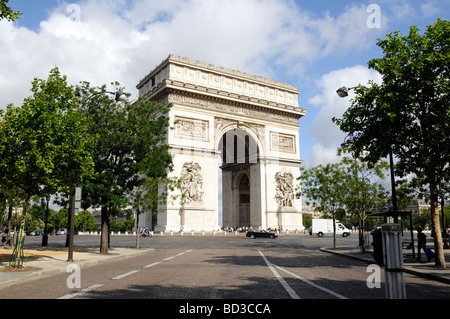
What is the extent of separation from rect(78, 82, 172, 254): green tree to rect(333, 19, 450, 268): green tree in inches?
475

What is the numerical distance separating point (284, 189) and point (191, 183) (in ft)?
48.7

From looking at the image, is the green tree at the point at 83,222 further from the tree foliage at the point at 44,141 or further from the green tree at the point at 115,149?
the tree foliage at the point at 44,141

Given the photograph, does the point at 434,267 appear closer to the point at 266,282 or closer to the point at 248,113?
the point at 266,282

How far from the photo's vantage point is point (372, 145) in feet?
50.0

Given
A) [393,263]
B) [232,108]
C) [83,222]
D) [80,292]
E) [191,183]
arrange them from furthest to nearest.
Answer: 1. [83,222]
2. [232,108]
3. [191,183]
4. [80,292]
5. [393,263]

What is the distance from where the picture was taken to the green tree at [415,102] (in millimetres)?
12828

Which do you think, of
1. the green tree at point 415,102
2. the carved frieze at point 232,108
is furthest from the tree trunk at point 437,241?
the carved frieze at point 232,108

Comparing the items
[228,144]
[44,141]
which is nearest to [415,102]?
[44,141]

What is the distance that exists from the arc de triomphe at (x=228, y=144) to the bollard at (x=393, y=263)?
1560 inches

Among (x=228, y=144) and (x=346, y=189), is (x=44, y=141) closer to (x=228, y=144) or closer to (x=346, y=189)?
(x=346, y=189)

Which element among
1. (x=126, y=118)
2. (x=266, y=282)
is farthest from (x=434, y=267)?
(x=126, y=118)

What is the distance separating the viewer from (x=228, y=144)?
5906 centimetres

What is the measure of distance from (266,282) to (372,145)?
8.64 metres
